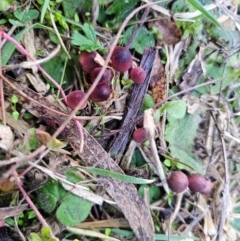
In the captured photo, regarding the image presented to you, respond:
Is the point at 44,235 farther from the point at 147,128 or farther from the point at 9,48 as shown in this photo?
the point at 9,48

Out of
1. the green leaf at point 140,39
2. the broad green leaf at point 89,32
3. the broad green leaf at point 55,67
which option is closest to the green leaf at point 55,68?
the broad green leaf at point 55,67

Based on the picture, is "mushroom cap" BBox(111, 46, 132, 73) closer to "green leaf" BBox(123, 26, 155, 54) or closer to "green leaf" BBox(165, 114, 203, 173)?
"green leaf" BBox(123, 26, 155, 54)

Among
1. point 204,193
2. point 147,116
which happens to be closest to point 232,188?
point 204,193

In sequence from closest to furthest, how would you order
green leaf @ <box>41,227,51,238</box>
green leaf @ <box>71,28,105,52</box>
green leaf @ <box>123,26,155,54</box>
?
green leaf @ <box>41,227,51,238</box>, green leaf @ <box>71,28,105,52</box>, green leaf @ <box>123,26,155,54</box>

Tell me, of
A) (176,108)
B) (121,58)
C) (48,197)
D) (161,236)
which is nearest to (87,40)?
(121,58)

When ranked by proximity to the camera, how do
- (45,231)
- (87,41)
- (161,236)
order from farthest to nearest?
(161,236)
(87,41)
(45,231)

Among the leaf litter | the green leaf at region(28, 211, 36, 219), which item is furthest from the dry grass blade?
the green leaf at region(28, 211, 36, 219)
